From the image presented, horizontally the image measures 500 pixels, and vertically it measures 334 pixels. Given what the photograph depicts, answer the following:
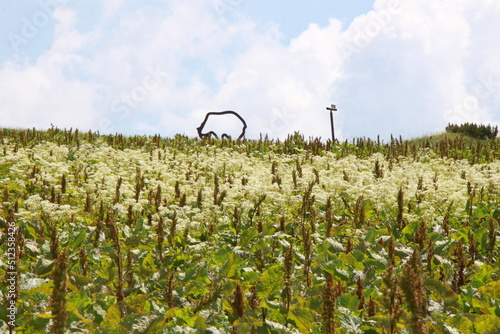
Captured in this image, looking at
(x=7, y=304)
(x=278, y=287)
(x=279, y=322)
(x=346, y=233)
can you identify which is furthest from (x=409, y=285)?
(x=346, y=233)

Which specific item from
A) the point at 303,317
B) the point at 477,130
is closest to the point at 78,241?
the point at 303,317

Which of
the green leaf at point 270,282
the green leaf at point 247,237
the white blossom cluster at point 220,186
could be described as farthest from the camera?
the white blossom cluster at point 220,186

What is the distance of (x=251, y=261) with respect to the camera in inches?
199

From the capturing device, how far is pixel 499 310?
142 inches

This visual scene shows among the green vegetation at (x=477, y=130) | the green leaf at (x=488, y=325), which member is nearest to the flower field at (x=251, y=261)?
the green leaf at (x=488, y=325)

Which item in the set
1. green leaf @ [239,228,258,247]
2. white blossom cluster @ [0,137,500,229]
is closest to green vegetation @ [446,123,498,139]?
white blossom cluster @ [0,137,500,229]

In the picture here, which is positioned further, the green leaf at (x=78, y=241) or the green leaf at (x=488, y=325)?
the green leaf at (x=78, y=241)

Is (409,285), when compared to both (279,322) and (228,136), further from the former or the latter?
(228,136)

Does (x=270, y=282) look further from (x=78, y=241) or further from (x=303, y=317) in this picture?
(x=78, y=241)

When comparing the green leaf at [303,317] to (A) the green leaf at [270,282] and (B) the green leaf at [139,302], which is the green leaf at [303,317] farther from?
(B) the green leaf at [139,302]

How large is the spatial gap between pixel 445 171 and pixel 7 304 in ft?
39.7

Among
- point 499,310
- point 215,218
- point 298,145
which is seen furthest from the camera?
point 298,145

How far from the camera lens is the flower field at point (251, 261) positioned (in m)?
3.15

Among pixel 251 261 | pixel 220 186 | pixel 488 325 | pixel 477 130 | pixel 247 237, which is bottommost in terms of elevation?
pixel 488 325
